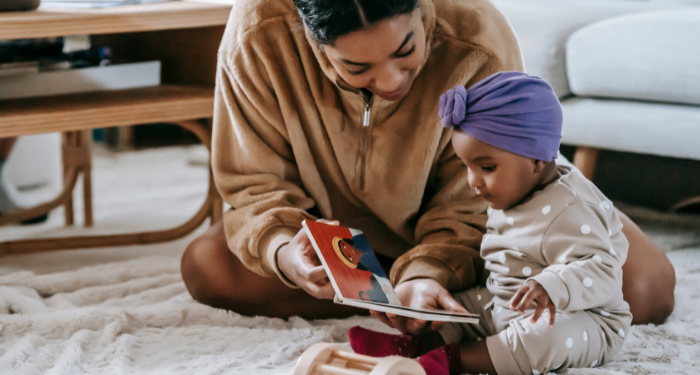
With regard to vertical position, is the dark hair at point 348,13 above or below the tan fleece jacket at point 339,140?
above

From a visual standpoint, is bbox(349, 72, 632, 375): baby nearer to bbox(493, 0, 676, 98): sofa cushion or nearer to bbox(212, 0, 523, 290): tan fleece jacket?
bbox(212, 0, 523, 290): tan fleece jacket

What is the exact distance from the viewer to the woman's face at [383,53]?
825 millimetres

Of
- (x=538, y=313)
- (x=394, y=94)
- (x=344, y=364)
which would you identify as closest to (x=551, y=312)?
(x=538, y=313)

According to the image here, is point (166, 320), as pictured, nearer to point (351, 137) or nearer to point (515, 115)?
point (351, 137)

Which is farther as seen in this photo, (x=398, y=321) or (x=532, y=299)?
(x=398, y=321)

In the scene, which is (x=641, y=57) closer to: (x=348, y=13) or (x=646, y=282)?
(x=646, y=282)

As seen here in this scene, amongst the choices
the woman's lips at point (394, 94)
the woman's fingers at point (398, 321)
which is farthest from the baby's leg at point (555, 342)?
the woman's lips at point (394, 94)

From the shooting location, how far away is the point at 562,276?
2.54 feet

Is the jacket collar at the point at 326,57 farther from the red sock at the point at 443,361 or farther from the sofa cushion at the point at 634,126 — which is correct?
the sofa cushion at the point at 634,126

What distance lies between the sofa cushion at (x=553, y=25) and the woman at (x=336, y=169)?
63 cm

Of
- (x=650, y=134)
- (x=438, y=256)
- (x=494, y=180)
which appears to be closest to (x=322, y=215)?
(x=438, y=256)

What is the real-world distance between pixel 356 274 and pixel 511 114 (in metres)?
0.28

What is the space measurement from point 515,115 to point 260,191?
17.9 inches

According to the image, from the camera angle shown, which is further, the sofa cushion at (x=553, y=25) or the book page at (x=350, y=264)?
the sofa cushion at (x=553, y=25)
